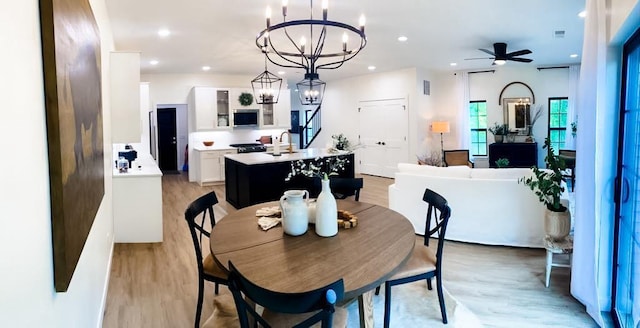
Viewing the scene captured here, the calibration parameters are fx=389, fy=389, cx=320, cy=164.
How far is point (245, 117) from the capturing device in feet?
30.5

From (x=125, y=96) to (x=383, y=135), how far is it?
21.1ft

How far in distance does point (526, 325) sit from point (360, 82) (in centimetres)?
799

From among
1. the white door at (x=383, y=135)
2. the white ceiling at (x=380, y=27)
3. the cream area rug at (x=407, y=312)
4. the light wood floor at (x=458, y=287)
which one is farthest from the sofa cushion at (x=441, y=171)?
the white door at (x=383, y=135)

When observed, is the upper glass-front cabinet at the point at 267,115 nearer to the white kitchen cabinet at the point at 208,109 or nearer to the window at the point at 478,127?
the white kitchen cabinet at the point at 208,109

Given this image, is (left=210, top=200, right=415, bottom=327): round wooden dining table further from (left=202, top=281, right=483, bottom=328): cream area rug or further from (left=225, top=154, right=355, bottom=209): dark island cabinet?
(left=225, top=154, right=355, bottom=209): dark island cabinet

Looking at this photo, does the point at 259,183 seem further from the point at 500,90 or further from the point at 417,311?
the point at 500,90

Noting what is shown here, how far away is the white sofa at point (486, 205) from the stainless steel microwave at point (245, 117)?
5.53 m

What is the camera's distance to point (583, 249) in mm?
2820

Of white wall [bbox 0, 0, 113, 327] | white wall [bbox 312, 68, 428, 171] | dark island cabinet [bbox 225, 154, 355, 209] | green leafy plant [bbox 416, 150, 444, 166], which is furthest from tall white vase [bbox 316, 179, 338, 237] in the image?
white wall [bbox 312, 68, 428, 171]

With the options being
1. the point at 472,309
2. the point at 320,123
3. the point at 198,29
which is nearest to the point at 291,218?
the point at 472,309

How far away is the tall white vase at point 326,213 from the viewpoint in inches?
90.0

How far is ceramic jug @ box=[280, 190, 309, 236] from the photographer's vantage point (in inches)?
91.1

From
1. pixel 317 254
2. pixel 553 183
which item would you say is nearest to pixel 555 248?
pixel 553 183

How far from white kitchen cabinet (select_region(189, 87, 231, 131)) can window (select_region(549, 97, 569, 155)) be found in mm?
7400
